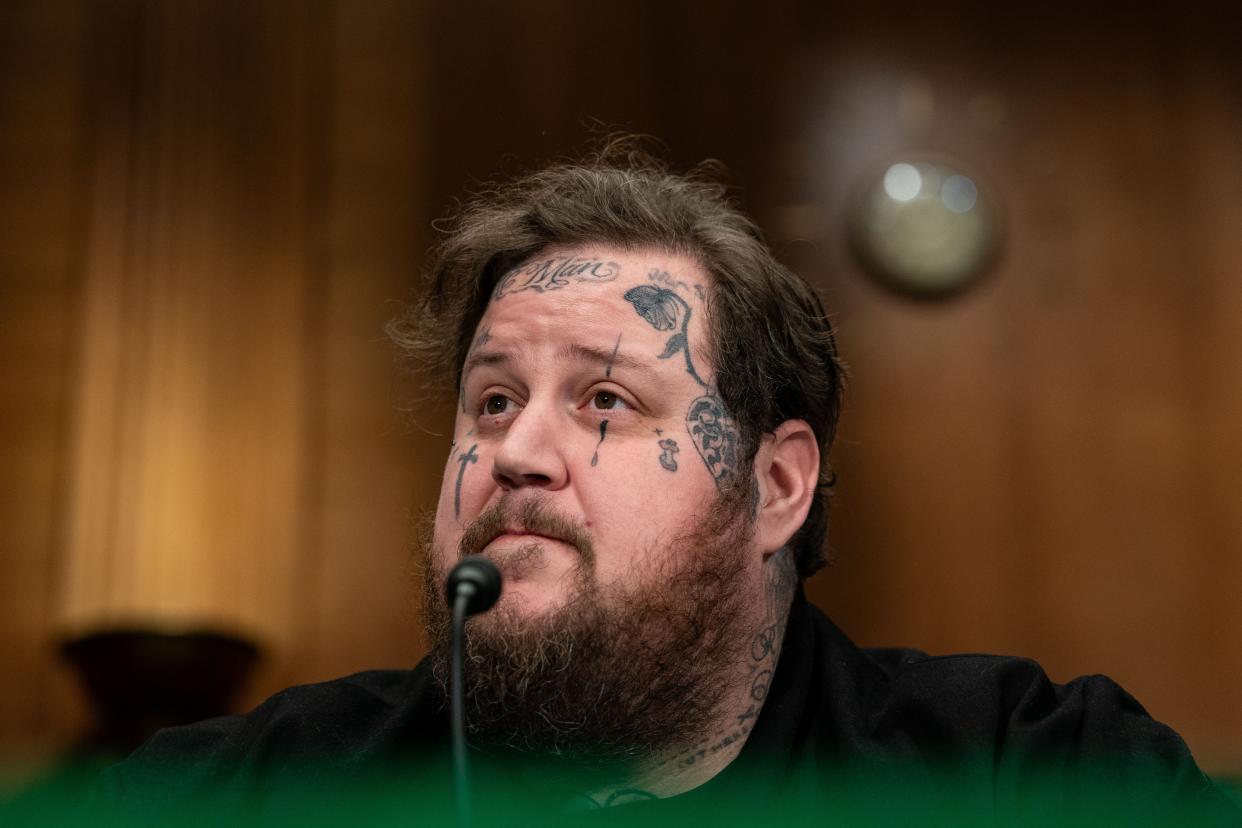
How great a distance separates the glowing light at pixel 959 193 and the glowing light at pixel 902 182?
6cm

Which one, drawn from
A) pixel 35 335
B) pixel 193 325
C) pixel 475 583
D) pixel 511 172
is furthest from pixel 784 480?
pixel 35 335

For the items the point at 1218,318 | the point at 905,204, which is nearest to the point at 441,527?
the point at 905,204

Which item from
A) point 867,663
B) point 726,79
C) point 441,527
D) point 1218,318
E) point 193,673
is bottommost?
point 193,673

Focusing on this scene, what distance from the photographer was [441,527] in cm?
190

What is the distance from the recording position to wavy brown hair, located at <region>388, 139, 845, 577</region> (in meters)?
2.05

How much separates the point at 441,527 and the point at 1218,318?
8.02ft

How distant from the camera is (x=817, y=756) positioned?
186 cm

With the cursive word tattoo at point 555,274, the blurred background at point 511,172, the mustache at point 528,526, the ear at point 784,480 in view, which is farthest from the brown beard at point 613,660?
the blurred background at point 511,172

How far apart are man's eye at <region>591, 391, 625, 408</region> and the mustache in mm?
178

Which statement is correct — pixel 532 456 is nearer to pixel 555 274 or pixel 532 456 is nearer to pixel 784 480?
pixel 555 274

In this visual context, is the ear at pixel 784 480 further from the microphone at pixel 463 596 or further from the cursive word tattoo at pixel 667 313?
the microphone at pixel 463 596

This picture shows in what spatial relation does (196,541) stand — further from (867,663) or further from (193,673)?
(867,663)

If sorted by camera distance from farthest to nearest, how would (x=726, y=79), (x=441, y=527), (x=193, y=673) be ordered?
(x=726, y=79)
(x=193, y=673)
(x=441, y=527)

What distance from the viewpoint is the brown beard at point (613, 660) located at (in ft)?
5.74
